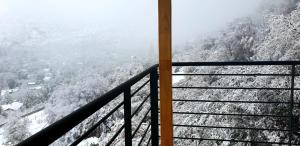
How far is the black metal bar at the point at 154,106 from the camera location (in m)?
2.34

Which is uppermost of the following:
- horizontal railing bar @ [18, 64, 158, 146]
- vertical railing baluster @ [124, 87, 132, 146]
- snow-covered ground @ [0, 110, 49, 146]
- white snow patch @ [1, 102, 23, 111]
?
horizontal railing bar @ [18, 64, 158, 146]

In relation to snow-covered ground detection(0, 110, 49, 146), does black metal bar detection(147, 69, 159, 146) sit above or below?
above

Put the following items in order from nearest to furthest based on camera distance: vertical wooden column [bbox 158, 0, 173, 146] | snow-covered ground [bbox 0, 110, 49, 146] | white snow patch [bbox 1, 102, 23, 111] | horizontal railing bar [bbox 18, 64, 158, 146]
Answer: horizontal railing bar [bbox 18, 64, 158, 146]
vertical wooden column [bbox 158, 0, 173, 146]
snow-covered ground [bbox 0, 110, 49, 146]
white snow patch [bbox 1, 102, 23, 111]

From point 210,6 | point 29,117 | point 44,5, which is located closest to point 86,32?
point 44,5

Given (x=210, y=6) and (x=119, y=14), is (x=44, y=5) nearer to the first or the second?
(x=119, y=14)

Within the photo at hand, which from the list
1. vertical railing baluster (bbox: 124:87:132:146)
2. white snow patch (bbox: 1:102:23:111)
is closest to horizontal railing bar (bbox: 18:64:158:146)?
vertical railing baluster (bbox: 124:87:132:146)

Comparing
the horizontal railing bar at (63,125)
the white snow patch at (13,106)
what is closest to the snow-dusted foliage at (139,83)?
the white snow patch at (13,106)

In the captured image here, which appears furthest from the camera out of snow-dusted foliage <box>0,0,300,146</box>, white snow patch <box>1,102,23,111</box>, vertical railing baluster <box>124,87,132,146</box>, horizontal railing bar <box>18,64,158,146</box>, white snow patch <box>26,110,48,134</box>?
white snow patch <box>1,102,23,111</box>

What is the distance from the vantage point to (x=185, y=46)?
15.3 meters

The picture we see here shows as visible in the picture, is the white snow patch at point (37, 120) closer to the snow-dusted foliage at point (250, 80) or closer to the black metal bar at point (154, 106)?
the snow-dusted foliage at point (250, 80)

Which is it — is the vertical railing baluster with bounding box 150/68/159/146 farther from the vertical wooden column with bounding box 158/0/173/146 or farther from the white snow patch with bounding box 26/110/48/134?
the white snow patch with bounding box 26/110/48/134

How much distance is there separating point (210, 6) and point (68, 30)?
2038 cm

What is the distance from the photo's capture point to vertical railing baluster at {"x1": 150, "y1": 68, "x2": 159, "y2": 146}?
2.34 m

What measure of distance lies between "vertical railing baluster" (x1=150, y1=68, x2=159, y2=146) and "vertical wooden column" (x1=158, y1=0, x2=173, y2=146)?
898 mm
